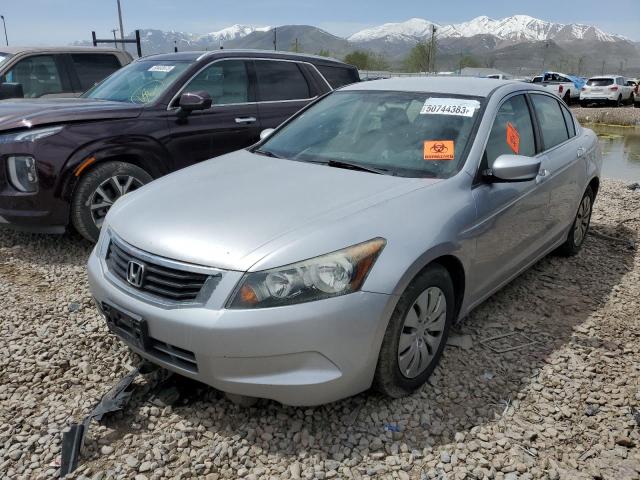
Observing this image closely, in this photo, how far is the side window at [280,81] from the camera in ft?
18.7

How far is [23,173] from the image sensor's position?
4.35 metres

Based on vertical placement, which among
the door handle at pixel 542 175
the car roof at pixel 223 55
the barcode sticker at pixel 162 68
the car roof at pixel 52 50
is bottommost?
the door handle at pixel 542 175

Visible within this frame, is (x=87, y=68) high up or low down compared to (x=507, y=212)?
up

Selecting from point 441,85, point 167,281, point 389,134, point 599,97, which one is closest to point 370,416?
point 167,281

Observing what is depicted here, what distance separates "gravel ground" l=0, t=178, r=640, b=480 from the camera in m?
2.31

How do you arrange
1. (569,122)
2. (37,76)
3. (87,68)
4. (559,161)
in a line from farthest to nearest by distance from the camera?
→ (87,68) < (37,76) < (569,122) < (559,161)

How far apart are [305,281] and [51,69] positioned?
6404 millimetres

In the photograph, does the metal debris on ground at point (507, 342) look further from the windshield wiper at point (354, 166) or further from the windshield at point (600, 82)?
the windshield at point (600, 82)

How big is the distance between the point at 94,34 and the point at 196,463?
12988 mm

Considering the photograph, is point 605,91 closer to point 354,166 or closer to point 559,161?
point 559,161

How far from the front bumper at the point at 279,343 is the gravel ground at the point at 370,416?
29cm

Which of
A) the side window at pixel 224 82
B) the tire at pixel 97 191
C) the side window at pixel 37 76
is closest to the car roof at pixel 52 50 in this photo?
the side window at pixel 37 76

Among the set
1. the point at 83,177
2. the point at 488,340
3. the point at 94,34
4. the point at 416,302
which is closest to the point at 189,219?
the point at 416,302

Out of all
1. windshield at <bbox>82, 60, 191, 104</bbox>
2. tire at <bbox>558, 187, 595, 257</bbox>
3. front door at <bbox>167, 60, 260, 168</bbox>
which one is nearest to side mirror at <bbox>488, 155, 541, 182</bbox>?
tire at <bbox>558, 187, 595, 257</bbox>
